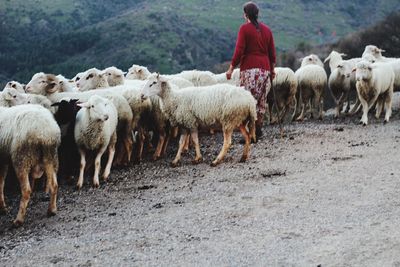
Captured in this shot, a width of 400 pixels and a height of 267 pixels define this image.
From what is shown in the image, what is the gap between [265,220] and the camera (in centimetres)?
704

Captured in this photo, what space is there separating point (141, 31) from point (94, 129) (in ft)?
452

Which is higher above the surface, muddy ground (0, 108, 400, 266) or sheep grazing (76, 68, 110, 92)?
sheep grazing (76, 68, 110, 92)

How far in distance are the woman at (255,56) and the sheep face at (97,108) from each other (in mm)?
2862

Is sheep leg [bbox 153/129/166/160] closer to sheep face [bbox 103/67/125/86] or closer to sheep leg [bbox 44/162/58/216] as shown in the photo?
sheep face [bbox 103/67/125/86]

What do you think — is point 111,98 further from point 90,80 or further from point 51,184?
point 51,184

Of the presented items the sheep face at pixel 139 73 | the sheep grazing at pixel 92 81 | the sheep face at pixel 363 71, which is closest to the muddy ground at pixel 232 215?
the sheep grazing at pixel 92 81

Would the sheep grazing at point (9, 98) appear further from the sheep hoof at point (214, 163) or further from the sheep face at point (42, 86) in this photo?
the sheep hoof at point (214, 163)

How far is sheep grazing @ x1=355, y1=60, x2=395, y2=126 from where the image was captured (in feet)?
46.1

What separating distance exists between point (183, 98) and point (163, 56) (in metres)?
120

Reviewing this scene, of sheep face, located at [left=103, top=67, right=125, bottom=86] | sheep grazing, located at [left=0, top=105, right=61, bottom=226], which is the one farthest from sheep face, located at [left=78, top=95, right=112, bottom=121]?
sheep face, located at [left=103, top=67, right=125, bottom=86]

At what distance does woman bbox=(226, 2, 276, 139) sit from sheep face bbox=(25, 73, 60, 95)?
3.67 meters

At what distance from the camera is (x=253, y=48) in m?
11.4

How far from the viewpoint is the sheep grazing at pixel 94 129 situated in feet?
31.6

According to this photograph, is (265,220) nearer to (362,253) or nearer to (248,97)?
(362,253)
